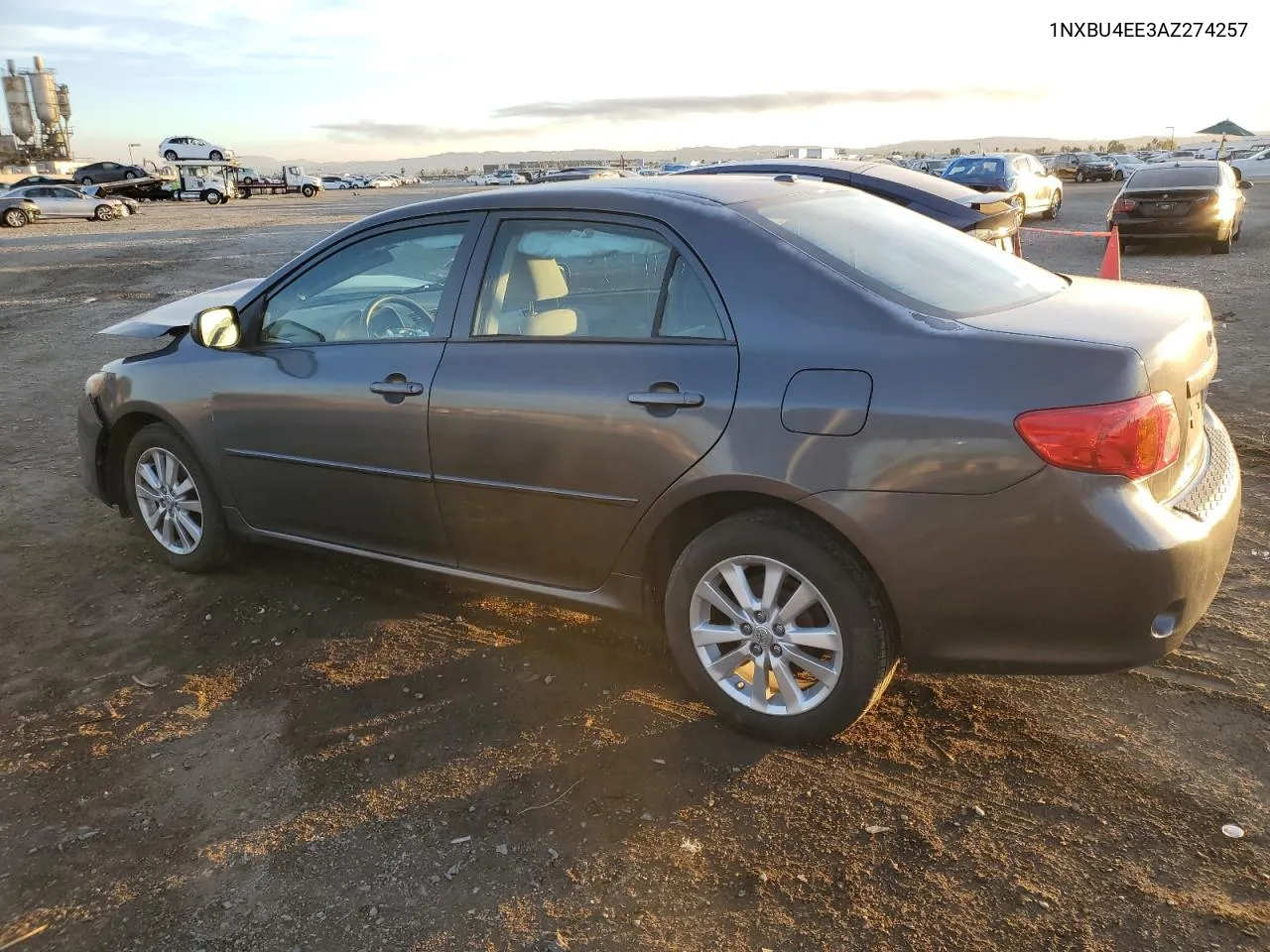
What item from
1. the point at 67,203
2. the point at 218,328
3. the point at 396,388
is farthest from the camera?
the point at 67,203

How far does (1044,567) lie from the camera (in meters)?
2.63

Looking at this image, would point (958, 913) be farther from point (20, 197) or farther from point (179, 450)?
Answer: point (20, 197)

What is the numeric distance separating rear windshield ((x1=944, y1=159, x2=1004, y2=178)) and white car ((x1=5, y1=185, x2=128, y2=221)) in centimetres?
2898

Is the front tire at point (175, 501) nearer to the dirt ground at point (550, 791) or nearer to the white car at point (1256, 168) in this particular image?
the dirt ground at point (550, 791)

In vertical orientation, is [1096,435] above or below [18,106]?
below

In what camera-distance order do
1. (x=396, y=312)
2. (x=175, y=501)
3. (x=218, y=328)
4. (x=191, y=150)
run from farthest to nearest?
1. (x=191, y=150)
2. (x=175, y=501)
3. (x=218, y=328)
4. (x=396, y=312)

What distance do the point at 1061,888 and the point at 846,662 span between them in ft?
2.61

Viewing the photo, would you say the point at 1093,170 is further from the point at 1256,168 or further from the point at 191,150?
the point at 191,150

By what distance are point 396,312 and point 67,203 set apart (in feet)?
124

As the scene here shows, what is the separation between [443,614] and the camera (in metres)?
4.24

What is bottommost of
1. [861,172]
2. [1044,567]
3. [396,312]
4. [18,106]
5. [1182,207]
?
[1044,567]

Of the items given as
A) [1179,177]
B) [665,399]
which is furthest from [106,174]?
[665,399]

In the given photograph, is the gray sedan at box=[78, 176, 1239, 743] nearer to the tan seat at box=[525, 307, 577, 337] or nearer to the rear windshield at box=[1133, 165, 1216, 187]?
the tan seat at box=[525, 307, 577, 337]

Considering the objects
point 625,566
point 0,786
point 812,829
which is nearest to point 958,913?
point 812,829
